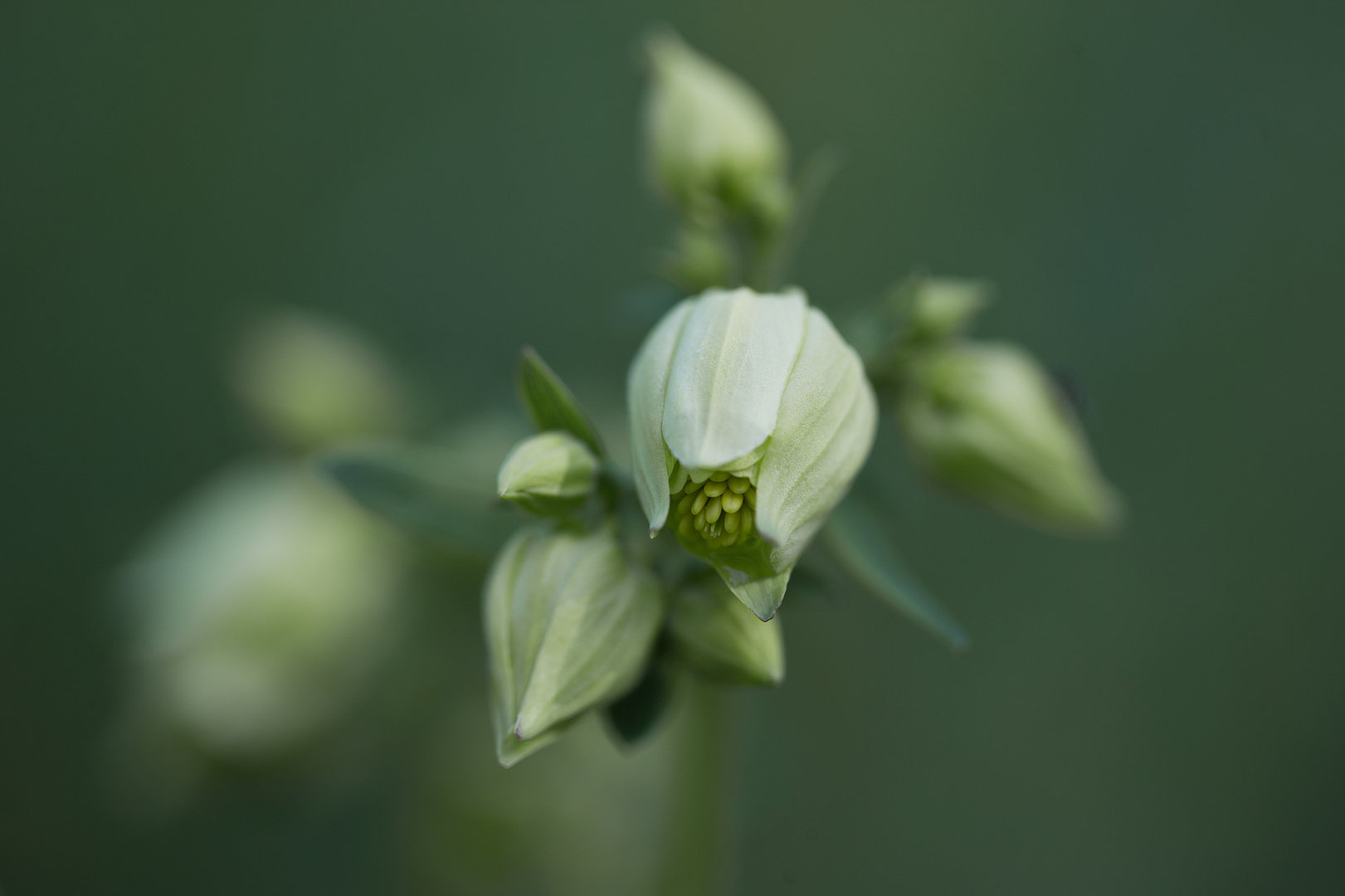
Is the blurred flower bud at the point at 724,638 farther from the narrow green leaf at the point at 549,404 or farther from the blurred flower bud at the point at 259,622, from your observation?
the blurred flower bud at the point at 259,622

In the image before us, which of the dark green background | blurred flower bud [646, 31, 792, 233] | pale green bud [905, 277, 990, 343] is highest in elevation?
blurred flower bud [646, 31, 792, 233]

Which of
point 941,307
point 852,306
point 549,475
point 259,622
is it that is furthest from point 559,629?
point 852,306

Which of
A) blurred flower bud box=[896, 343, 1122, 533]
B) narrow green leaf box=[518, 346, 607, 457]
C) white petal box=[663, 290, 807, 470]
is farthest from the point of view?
blurred flower bud box=[896, 343, 1122, 533]

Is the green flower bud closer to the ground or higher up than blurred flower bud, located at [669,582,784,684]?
higher up

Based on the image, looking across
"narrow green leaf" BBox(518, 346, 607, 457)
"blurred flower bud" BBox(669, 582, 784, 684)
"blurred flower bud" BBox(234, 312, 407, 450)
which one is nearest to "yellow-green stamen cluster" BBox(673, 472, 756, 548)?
"blurred flower bud" BBox(669, 582, 784, 684)

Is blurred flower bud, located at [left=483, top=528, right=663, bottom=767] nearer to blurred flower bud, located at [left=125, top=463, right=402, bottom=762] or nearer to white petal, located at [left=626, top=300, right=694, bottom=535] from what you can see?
white petal, located at [left=626, top=300, right=694, bottom=535]

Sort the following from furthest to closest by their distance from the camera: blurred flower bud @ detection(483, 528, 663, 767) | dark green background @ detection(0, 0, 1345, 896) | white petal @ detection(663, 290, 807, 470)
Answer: dark green background @ detection(0, 0, 1345, 896) → blurred flower bud @ detection(483, 528, 663, 767) → white petal @ detection(663, 290, 807, 470)

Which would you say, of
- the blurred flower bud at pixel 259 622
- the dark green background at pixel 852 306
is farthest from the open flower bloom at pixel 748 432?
the dark green background at pixel 852 306
